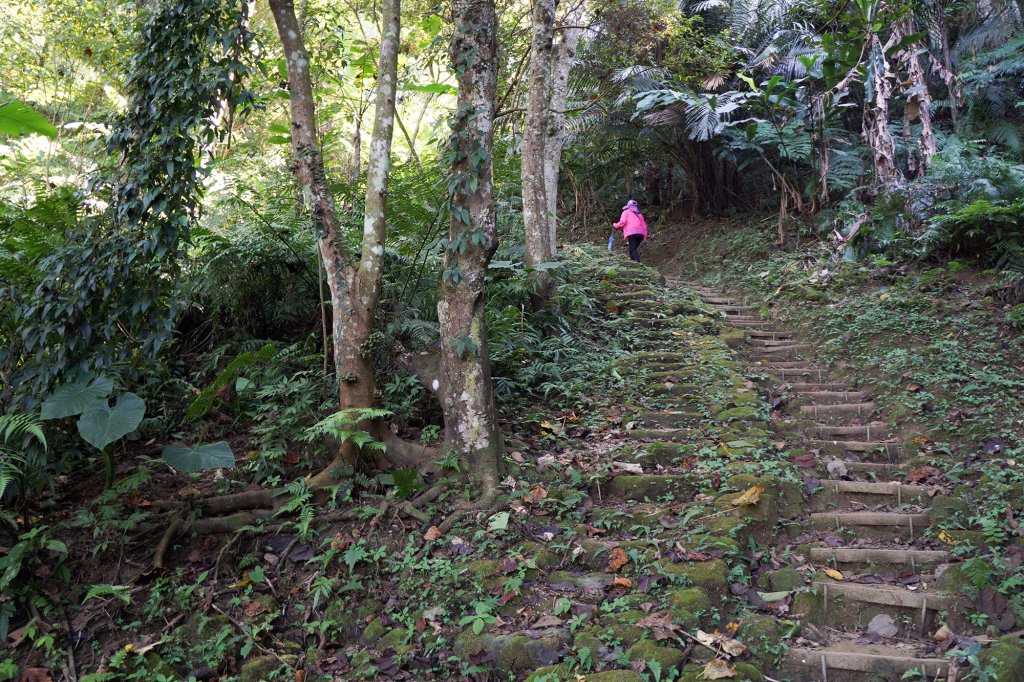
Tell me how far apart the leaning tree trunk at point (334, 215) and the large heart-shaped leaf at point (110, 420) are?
4.77ft

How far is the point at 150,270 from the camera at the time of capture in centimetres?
470

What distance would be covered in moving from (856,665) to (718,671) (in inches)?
30.2

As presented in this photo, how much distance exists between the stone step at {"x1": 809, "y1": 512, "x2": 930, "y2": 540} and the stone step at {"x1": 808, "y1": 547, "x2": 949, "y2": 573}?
0.25 metres

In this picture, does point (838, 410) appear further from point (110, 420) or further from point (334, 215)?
point (110, 420)

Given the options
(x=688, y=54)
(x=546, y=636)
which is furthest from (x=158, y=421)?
(x=688, y=54)

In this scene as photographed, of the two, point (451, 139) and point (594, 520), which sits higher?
point (451, 139)

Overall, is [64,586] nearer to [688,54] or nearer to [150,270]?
[150,270]

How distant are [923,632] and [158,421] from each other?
553cm

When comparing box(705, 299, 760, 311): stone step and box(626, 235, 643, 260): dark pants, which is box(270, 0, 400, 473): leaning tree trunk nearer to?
box(705, 299, 760, 311): stone step

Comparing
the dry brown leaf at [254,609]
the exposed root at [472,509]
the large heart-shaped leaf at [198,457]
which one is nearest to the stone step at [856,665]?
the exposed root at [472,509]

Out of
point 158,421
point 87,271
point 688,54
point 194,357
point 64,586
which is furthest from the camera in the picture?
point 688,54

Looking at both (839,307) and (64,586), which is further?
(839,307)

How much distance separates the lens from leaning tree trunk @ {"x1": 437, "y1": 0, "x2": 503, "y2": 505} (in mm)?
4980

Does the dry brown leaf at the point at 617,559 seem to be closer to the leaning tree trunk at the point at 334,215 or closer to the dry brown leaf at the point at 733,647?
the dry brown leaf at the point at 733,647
